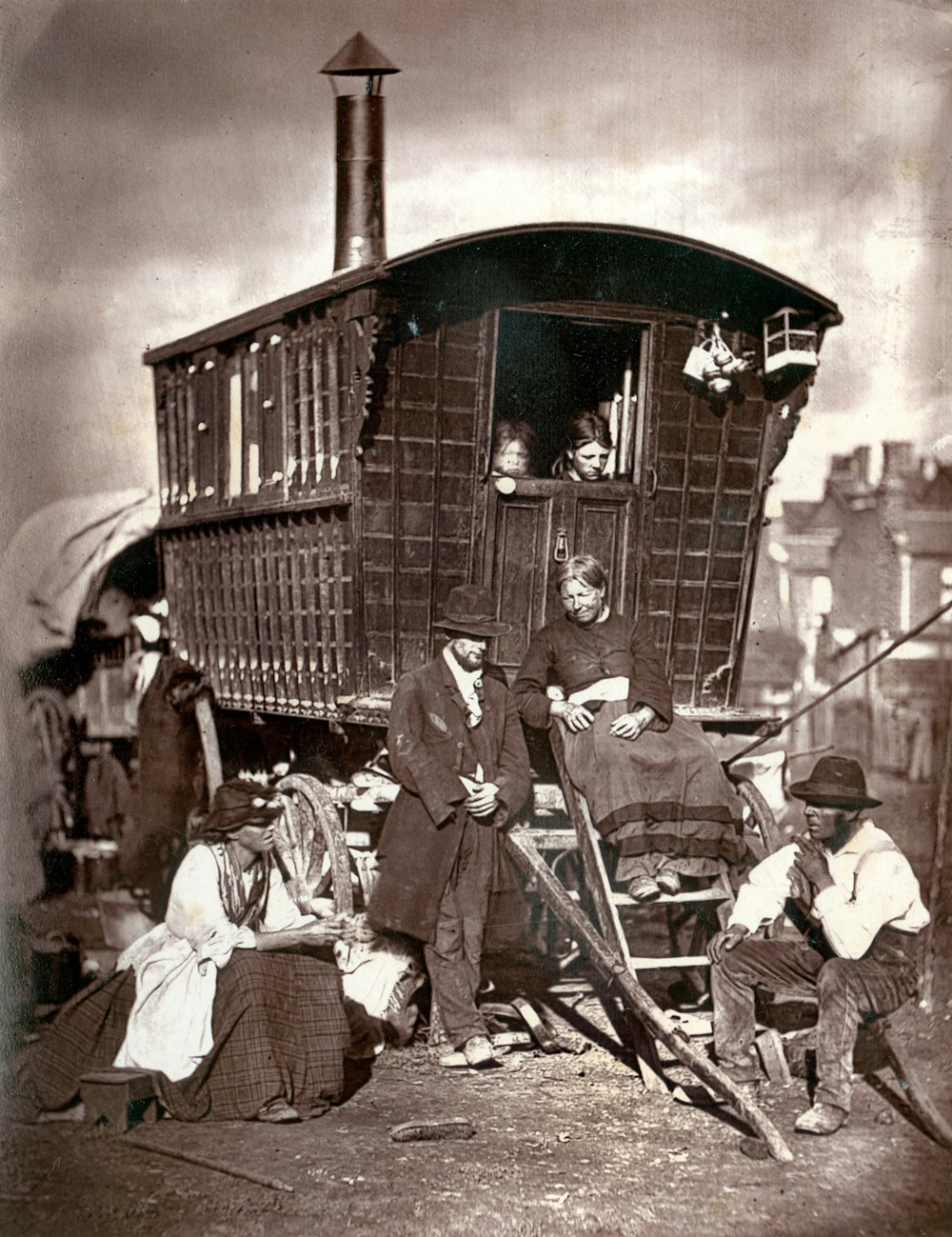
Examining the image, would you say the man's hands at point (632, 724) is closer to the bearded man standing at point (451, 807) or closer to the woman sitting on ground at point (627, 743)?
the woman sitting on ground at point (627, 743)

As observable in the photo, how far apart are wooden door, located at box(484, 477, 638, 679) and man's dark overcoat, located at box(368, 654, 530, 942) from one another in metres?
0.37

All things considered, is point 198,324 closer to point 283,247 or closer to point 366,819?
point 283,247

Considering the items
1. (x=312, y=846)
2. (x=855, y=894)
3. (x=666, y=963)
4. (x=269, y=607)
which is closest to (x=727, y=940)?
(x=666, y=963)

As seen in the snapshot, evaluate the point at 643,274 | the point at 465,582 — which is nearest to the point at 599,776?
the point at 465,582

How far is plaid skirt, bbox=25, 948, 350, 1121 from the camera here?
3926 mm

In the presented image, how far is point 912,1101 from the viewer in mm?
4090

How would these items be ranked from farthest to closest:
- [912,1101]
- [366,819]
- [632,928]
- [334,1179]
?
1. [632,928]
2. [366,819]
3. [912,1101]
4. [334,1179]

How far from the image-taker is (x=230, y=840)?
4.17 meters

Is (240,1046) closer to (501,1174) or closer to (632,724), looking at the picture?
(501,1174)

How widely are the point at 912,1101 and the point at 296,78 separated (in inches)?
178

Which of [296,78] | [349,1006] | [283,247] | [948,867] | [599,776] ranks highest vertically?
[296,78]

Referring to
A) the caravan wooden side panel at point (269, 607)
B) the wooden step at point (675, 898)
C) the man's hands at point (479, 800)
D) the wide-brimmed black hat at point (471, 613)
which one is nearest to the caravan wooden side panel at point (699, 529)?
→ the wide-brimmed black hat at point (471, 613)

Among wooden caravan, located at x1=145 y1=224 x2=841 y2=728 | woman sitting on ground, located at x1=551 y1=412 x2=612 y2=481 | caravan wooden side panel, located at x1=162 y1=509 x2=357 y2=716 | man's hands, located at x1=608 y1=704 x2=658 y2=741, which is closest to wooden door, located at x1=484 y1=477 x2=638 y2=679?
wooden caravan, located at x1=145 y1=224 x2=841 y2=728

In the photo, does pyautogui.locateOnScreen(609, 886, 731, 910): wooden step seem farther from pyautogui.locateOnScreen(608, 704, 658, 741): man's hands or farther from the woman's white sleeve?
the woman's white sleeve
